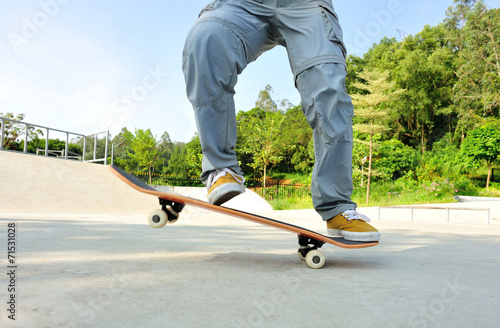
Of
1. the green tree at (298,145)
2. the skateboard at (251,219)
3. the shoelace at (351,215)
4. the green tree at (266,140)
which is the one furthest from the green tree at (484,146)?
the skateboard at (251,219)

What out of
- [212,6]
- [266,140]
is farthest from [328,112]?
[266,140]

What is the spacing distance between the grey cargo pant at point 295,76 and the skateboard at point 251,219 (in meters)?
0.17

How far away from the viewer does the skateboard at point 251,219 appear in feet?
4.17

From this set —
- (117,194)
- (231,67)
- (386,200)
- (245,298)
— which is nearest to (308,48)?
(231,67)

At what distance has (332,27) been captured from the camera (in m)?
1.51

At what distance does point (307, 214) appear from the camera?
855 cm

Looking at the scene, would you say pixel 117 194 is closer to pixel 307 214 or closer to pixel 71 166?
pixel 71 166

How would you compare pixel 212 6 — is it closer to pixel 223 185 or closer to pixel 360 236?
pixel 223 185

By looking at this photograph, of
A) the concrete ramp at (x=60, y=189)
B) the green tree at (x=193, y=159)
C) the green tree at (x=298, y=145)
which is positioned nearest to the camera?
the concrete ramp at (x=60, y=189)

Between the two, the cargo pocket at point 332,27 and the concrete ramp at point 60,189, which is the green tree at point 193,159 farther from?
the cargo pocket at point 332,27

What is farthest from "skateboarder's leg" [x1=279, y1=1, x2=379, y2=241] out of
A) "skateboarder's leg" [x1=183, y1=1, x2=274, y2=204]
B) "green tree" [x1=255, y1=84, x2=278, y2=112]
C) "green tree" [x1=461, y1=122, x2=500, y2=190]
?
"green tree" [x1=255, y1=84, x2=278, y2=112]

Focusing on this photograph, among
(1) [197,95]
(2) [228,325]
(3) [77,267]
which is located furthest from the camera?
(1) [197,95]

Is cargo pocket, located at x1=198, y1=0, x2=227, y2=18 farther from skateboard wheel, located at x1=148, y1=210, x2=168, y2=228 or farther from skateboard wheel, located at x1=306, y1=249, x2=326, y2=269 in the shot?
skateboard wheel, located at x1=306, y1=249, x2=326, y2=269

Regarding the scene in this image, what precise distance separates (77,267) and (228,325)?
0.68 meters
